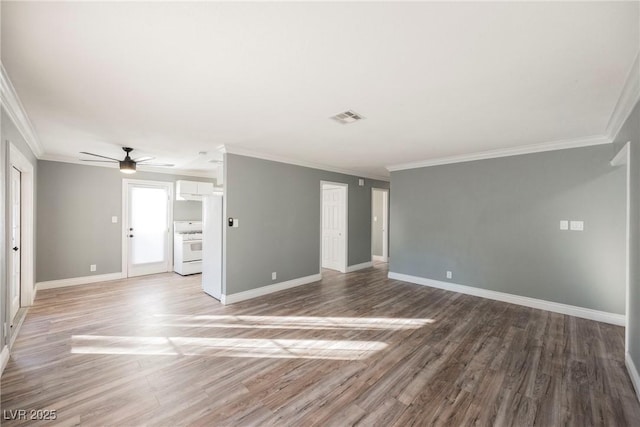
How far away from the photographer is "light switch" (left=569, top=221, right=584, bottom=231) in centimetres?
378

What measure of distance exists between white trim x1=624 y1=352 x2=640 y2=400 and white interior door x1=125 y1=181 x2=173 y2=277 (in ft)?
24.5

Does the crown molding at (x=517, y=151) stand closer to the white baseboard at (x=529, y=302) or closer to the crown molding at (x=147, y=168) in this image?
the white baseboard at (x=529, y=302)

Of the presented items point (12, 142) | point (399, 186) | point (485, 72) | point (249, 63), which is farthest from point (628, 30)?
point (12, 142)

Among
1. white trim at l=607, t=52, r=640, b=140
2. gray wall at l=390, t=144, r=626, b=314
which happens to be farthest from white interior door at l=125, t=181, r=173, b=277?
white trim at l=607, t=52, r=640, b=140

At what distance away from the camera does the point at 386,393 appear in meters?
2.19

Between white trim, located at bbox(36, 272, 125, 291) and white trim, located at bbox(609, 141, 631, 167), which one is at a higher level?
white trim, located at bbox(609, 141, 631, 167)

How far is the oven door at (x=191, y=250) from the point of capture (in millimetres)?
6121

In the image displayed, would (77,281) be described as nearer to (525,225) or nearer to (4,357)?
(4,357)

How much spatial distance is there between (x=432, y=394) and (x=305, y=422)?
1049 mm

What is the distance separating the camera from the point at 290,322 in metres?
3.57

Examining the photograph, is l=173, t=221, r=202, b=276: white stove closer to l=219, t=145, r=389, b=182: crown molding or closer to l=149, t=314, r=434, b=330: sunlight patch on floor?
l=149, t=314, r=434, b=330: sunlight patch on floor

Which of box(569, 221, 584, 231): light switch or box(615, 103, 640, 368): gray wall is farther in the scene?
box(569, 221, 584, 231): light switch

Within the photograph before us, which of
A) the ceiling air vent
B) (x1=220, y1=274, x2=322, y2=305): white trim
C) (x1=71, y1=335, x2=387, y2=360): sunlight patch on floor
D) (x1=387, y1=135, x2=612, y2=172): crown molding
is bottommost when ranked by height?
(x1=71, y1=335, x2=387, y2=360): sunlight patch on floor

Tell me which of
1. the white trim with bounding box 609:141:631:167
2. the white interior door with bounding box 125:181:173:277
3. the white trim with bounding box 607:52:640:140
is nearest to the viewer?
the white trim with bounding box 607:52:640:140
